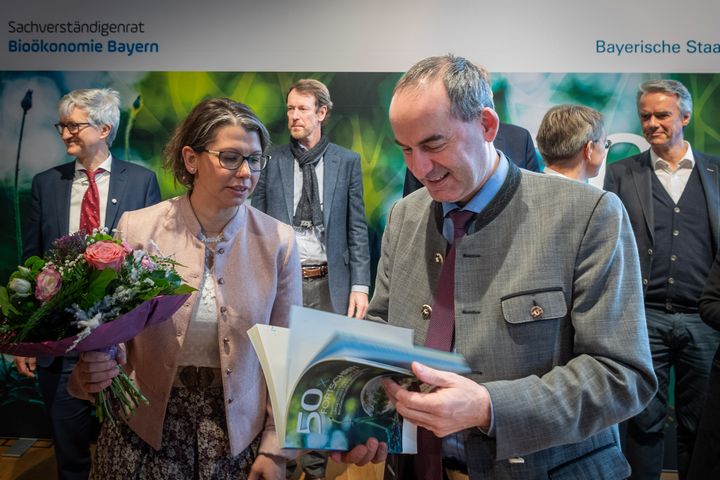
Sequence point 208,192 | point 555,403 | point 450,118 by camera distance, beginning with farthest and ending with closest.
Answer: point 208,192 < point 450,118 < point 555,403

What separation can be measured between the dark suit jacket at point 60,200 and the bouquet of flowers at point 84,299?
2058 millimetres

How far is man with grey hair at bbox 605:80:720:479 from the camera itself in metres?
3.54

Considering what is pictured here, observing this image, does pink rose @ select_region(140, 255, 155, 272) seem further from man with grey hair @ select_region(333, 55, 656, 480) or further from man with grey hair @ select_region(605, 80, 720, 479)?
man with grey hair @ select_region(605, 80, 720, 479)

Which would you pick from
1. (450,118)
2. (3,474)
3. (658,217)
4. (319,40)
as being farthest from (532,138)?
(3,474)

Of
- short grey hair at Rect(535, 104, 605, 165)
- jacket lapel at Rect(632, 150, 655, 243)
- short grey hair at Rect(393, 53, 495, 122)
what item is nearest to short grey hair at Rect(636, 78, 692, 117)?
jacket lapel at Rect(632, 150, 655, 243)

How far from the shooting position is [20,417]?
456 cm

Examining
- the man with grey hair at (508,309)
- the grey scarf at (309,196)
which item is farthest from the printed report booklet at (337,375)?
the grey scarf at (309,196)

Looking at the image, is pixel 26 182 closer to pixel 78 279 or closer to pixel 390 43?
pixel 390 43

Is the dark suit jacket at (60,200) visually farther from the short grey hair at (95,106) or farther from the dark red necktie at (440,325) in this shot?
the dark red necktie at (440,325)

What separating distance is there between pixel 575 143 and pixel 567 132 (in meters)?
0.07

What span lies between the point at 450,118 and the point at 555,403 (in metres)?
0.60

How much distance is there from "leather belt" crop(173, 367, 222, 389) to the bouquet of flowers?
0.24 m

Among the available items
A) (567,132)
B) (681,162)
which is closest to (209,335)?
(567,132)

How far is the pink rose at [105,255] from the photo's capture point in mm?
1615
